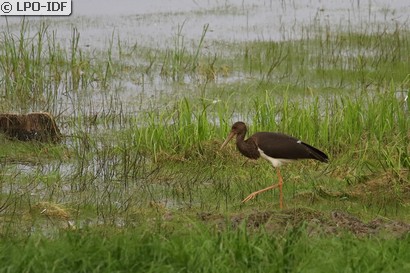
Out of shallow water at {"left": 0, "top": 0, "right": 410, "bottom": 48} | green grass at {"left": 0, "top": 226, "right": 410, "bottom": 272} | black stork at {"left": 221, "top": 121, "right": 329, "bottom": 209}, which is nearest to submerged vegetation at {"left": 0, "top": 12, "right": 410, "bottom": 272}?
green grass at {"left": 0, "top": 226, "right": 410, "bottom": 272}

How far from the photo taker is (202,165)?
9172 mm

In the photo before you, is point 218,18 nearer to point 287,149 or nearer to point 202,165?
point 202,165

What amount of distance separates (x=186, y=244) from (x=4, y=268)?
96cm

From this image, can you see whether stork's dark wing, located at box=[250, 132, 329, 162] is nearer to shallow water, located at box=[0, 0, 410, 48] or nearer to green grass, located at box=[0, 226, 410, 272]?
green grass, located at box=[0, 226, 410, 272]

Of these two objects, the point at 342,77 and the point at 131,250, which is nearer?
the point at 131,250

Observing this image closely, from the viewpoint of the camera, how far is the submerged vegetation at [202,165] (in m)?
5.58

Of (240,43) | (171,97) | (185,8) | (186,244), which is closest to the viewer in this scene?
(186,244)

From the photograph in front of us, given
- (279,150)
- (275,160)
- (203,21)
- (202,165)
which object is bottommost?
(202,165)

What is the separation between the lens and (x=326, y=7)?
17312 mm

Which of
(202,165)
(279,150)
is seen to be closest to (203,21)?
(202,165)

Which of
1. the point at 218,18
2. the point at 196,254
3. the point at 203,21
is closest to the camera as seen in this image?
the point at 196,254

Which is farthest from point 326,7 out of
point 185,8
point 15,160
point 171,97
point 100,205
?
point 100,205

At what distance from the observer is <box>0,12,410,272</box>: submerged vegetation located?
5582 mm

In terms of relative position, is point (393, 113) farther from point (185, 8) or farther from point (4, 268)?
point (185, 8)
